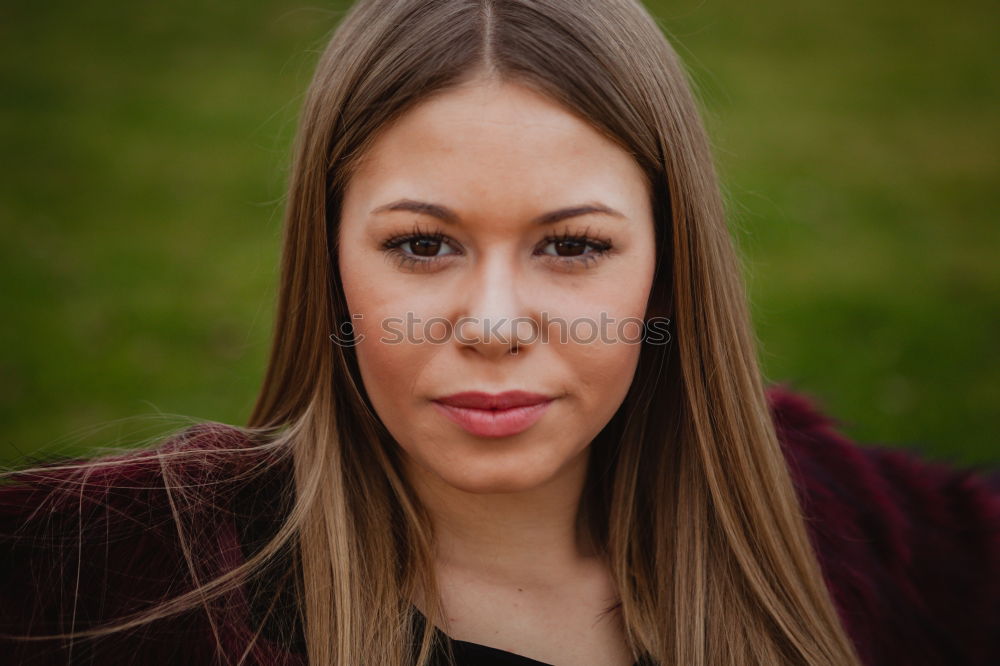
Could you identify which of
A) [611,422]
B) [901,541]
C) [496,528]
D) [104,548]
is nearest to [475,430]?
[496,528]

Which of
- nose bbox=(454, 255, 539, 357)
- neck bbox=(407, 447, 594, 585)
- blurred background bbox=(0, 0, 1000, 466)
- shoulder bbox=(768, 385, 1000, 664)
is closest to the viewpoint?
nose bbox=(454, 255, 539, 357)

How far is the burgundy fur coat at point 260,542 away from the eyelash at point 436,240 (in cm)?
67

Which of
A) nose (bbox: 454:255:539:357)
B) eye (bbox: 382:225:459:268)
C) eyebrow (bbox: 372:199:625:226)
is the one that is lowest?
nose (bbox: 454:255:539:357)

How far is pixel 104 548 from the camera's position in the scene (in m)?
2.09

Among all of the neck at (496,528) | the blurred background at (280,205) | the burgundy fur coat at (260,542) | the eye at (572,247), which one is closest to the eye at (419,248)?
the eye at (572,247)

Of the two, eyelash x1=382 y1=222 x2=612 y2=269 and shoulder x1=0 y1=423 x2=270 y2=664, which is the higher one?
eyelash x1=382 y1=222 x2=612 y2=269

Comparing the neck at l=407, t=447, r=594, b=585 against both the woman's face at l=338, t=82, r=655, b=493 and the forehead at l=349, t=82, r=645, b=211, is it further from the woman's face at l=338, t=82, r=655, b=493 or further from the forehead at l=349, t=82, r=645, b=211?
the forehead at l=349, t=82, r=645, b=211

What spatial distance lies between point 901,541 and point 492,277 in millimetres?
1757

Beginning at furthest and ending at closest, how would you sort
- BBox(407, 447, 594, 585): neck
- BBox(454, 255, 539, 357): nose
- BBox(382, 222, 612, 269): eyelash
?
BBox(407, 447, 594, 585): neck, BBox(382, 222, 612, 269): eyelash, BBox(454, 255, 539, 357): nose

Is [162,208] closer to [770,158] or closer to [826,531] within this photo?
[770,158]

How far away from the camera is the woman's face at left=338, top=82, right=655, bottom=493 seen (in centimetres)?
204

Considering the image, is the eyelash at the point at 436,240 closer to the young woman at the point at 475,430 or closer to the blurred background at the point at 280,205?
the young woman at the point at 475,430

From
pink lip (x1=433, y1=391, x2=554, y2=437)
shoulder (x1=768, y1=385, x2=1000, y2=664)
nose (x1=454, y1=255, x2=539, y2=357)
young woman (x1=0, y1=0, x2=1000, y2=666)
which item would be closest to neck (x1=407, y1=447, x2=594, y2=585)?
young woman (x1=0, y1=0, x2=1000, y2=666)

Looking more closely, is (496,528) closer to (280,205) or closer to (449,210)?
(449,210)
